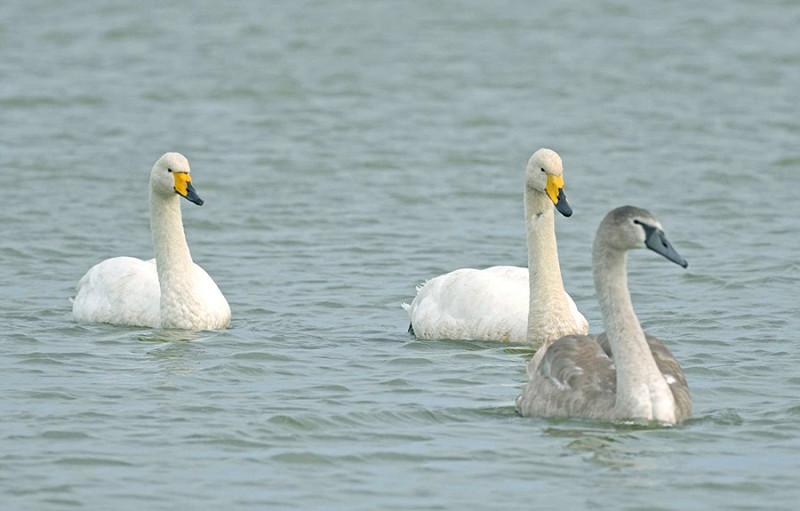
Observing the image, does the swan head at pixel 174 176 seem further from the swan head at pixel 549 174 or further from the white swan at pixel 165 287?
the swan head at pixel 549 174

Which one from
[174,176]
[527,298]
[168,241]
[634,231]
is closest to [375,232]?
[168,241]

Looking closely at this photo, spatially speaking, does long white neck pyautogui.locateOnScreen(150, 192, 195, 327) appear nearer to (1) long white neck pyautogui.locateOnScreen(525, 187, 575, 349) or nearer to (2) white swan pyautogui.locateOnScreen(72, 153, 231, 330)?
(2) white swan pyautogui.locateOnScreen(72, 153, 231, 330)

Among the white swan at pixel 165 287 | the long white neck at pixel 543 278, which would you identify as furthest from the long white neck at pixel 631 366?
the white swan at pixel 165 287

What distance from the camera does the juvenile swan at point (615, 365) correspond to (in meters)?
9.12

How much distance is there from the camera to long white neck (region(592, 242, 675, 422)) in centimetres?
911

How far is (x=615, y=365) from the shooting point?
367 inches

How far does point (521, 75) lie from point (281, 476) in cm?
1846

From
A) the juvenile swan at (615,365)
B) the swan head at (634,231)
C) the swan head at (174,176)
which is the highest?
the swan head at (174,176)

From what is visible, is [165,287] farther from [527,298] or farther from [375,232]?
[375,232]

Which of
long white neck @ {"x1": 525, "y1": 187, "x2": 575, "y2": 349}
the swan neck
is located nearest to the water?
long white neck @ {"x1": 525, "y1": 187, "x2": 575, "y2": 349}

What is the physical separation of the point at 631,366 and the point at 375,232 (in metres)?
7.91

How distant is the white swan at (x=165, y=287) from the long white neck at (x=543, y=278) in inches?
88.6

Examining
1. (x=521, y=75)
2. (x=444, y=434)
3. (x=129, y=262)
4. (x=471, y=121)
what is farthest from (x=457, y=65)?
(x=444, y=434)

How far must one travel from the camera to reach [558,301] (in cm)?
1193
